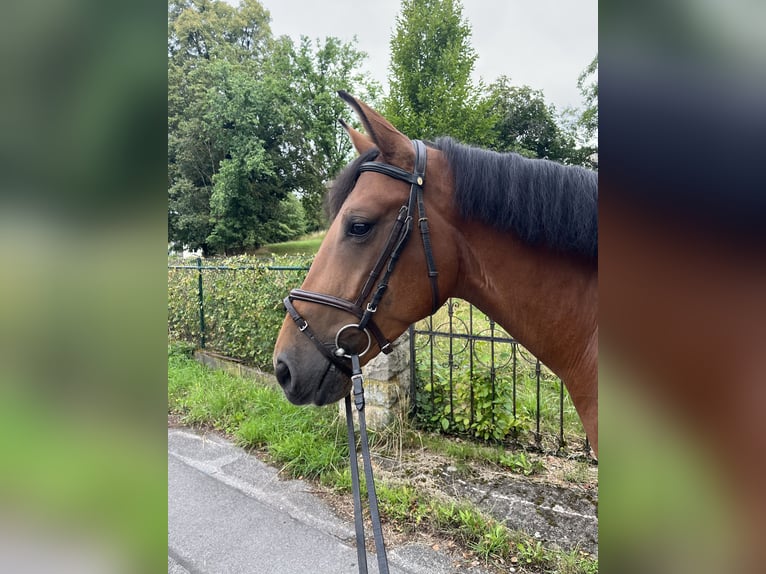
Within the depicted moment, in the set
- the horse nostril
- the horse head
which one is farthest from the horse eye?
the horse nostril

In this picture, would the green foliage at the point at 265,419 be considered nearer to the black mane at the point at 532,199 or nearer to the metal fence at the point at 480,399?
the metal fence at the point at 480,399

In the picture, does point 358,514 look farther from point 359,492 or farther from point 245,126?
point 245,126

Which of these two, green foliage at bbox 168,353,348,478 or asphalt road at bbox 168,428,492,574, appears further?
green foliage at bbox 168,353,348,478

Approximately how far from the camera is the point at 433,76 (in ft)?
69.3

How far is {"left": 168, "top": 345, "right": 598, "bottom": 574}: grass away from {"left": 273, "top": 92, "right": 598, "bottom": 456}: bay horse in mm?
1316

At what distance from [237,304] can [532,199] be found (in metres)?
4.91

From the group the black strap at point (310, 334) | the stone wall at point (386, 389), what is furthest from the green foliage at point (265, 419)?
the black strap at point (310, 334)

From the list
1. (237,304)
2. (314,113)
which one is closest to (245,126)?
(314,113)

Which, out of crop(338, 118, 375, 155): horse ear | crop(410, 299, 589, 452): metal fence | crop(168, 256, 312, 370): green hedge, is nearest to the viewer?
crop(338, 118, 375, 155): horse ear

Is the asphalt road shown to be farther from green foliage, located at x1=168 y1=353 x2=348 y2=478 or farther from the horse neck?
the horse neck

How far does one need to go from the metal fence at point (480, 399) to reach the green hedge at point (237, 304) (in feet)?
5.64

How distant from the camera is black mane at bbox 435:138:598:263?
1410 millimetres
